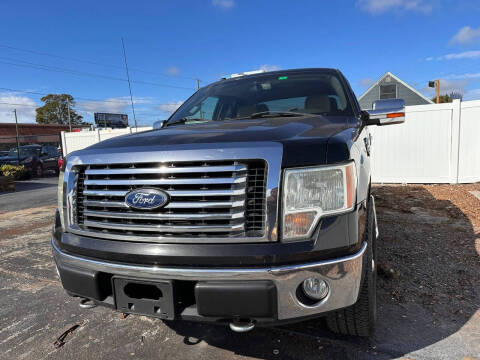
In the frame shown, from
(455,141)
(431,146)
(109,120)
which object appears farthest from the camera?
(109,120)

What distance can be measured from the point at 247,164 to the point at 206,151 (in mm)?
202

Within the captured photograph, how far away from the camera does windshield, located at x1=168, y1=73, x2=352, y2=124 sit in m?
2.73

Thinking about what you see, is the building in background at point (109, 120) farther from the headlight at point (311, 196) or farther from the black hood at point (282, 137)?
the headlight at point (311, 196)

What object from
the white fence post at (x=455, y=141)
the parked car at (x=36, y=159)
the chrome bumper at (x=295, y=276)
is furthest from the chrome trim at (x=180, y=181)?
the parked car at (x=36, y=159)

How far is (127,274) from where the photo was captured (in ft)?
5.51

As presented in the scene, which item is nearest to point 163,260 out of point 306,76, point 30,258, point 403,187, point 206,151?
point 206,151

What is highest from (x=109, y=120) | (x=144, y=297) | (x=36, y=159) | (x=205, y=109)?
(x=109, y=120)

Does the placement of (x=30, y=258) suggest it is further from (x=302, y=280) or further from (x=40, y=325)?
(x=302, y=280)

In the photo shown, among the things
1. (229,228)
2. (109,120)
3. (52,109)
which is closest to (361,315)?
(229,228)

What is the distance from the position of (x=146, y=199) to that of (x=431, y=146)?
8847mm

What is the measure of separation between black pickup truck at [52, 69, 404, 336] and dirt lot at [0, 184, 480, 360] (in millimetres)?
590

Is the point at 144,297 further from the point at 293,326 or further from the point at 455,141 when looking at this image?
the point at 455,141

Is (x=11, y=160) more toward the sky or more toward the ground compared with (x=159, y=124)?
more toward the ground

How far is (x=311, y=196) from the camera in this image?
1550 mm
